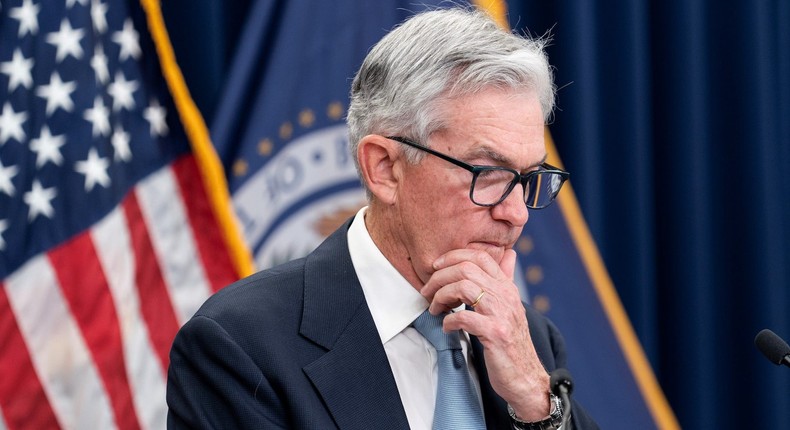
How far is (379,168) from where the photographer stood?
5.91 feet

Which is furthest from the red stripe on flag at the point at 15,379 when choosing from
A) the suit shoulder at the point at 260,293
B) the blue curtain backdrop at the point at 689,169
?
the blue curtain backdrop at the point at 689,169

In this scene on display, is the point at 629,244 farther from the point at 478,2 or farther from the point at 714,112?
the point at 478,2

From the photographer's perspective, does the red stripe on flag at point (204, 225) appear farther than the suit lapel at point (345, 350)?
Yes

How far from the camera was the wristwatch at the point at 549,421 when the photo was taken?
1.71m

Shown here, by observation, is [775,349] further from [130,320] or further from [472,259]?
[130,320]

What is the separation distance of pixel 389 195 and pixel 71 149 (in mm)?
1106

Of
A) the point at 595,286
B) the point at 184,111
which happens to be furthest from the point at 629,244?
the point at 184,111

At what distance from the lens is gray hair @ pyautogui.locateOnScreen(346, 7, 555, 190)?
170 cm

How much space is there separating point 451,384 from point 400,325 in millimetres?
141

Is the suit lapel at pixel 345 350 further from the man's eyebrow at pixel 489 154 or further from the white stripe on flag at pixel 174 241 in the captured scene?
the white stripe on flag at pixel 174 241

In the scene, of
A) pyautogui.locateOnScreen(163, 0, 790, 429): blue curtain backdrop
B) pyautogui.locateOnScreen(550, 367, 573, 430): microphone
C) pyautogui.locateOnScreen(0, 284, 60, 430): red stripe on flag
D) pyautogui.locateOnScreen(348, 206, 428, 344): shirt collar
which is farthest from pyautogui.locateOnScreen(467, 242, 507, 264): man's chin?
pyautogui.locateOnScreen(163, 0, 790, 429): blue curtain backdrop

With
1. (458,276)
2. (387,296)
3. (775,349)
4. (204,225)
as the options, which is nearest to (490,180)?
(458,276)

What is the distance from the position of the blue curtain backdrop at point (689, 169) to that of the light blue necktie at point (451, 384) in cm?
153

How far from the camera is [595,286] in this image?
2953 mm
